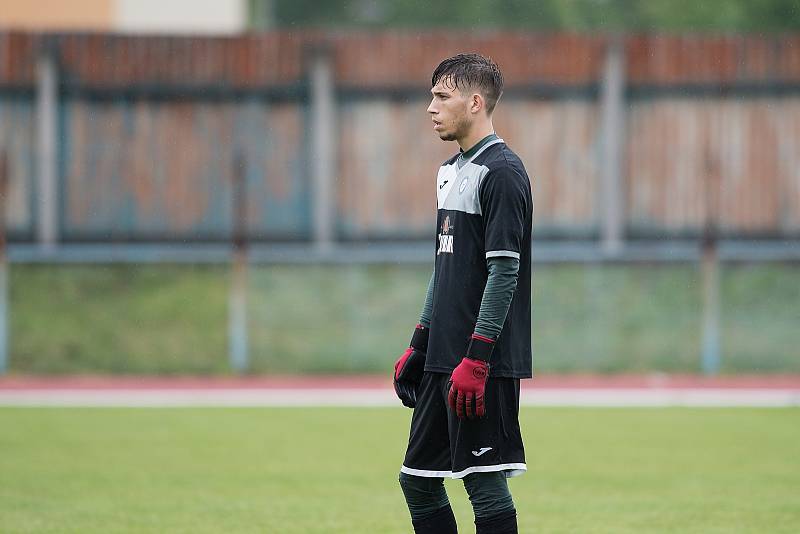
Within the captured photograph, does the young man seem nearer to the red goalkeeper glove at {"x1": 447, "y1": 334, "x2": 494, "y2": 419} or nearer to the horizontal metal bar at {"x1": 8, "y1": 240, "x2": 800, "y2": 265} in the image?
the red goalkeeper glove at {"x1": 447, "y1": 334, "x2": 494, "y2": 419}

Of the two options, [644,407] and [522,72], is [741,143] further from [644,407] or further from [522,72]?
[644,407]

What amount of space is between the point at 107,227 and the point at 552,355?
246 inches

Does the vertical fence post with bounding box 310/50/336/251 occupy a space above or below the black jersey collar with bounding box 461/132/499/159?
above

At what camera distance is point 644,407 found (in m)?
13.8

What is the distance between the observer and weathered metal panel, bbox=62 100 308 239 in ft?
59.4

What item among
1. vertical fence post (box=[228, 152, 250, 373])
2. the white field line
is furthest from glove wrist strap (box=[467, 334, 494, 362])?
vertical fence post (box=[228, 152, 250, 373])

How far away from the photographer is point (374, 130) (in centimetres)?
1809

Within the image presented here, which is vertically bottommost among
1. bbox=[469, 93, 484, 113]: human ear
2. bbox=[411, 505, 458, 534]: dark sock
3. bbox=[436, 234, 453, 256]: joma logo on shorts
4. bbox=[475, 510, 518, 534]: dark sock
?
bbox=[411, 505, 458, 534]: dark sock

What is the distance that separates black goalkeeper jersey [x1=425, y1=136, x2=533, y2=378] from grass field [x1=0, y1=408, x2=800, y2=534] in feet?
7.21

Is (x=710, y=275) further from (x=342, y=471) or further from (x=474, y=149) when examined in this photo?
(x=474, y=149)

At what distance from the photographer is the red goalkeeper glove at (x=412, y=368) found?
18.6 ft

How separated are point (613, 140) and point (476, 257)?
12.9 metres

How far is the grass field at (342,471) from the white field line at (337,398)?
2.03 feet

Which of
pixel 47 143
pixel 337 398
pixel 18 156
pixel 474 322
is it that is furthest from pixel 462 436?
pixel 18 156
